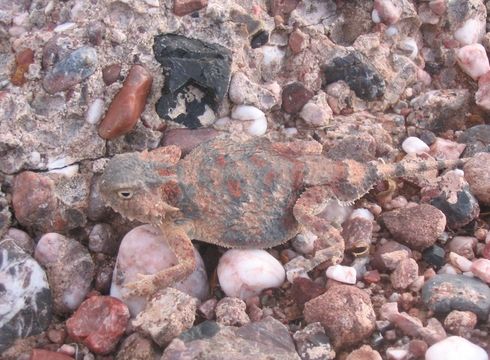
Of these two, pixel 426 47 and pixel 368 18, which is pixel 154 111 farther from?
pixel 426 47

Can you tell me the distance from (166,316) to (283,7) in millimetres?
2419

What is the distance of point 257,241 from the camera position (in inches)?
137

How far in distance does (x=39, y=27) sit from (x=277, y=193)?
1.88m

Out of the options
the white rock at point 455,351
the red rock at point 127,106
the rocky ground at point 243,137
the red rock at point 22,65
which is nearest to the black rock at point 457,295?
the rocky ground at point 243,137

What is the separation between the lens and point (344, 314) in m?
3.01

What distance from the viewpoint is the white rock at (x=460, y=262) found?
333cm

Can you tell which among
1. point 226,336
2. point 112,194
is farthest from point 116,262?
point 226,336

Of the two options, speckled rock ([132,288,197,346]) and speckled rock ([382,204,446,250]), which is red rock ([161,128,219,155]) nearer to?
speckled rock ([132,288,197,346])

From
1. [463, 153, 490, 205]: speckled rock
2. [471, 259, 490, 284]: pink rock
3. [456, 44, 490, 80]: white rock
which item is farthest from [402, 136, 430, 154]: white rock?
[471, 259, 490, 284]: pink rock

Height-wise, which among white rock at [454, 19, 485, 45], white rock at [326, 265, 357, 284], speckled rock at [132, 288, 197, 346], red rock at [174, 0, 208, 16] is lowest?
speckled rock at [132, 288, 197, 346]

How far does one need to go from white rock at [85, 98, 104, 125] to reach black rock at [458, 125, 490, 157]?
2.39m

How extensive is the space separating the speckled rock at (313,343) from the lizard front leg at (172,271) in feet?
2.26

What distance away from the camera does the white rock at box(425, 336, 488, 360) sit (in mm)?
2764

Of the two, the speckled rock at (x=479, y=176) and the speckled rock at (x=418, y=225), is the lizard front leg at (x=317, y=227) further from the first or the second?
the speckled rock at (x=479, y=176)
